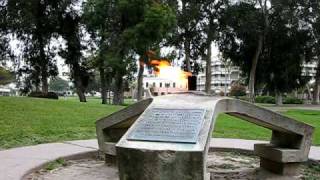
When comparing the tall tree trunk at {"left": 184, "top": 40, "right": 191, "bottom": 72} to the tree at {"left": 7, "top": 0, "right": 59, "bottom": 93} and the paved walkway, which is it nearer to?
the tree at {"left": 7, "top": 0, "right": 59, "bottom": 93}

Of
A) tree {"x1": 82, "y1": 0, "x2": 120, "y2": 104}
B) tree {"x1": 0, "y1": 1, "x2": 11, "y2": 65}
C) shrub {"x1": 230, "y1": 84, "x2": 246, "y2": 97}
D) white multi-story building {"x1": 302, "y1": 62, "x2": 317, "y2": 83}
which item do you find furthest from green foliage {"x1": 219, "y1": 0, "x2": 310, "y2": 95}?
shrub {"x1": 230, "y1": 84, "x2": 246, "y2": 97}

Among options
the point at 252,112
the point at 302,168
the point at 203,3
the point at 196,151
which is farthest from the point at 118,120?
the point at 203,3

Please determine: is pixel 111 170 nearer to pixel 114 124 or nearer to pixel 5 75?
pixel 114 124

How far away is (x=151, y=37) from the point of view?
105ft

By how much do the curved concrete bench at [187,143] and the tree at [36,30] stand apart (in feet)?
96.5

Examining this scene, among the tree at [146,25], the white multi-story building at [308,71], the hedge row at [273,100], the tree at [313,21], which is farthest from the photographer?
the hedge row at [273,100]

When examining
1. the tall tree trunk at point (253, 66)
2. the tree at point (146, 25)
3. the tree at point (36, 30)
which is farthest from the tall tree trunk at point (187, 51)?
the tree at point (36, 30)

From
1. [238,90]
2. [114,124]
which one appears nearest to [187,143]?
[114,124]

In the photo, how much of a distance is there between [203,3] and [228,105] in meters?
34.9

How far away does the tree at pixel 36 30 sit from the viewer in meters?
35.8

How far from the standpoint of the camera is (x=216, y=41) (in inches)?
1725

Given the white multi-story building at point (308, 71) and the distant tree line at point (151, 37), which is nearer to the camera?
the distant tree line at point (151, 37)

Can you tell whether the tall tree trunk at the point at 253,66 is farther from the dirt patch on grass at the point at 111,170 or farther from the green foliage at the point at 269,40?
the dirt patch on grass at the point at 111,170

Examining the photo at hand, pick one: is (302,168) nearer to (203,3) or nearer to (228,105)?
(228,105)
